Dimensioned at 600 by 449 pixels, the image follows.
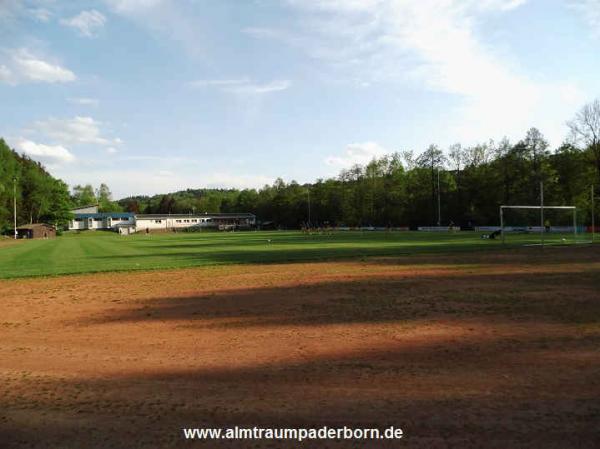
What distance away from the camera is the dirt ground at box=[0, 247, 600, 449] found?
5547 millimetres

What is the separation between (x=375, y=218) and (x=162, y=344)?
3948 inches

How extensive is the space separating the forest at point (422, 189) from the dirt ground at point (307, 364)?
6159 centimetres

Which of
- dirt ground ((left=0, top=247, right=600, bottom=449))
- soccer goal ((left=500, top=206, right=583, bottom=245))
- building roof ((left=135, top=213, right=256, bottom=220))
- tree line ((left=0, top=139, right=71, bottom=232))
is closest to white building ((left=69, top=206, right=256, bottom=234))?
building roof ((left=135, top=213, right=256, bottom=220))

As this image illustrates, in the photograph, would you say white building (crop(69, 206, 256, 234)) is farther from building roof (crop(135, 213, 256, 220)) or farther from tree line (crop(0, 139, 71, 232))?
tree line (crop(0, 139, 71, 232))

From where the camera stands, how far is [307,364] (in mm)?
8125

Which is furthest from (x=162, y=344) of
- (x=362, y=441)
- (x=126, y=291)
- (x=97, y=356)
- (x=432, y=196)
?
(x=432, y=196)

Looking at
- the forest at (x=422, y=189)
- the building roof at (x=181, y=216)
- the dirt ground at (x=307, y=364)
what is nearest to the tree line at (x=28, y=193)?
the forest at (x=422, y=189)

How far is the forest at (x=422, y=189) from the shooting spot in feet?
253

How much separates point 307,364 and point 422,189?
98.4m

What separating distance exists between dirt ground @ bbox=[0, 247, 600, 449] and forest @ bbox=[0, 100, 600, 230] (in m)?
61.6

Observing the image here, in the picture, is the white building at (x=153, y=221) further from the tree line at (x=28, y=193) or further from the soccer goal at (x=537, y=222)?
the soccer goal at (x=537, y=222)

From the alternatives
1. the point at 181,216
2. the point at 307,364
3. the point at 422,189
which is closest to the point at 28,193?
→ the point at 181,216

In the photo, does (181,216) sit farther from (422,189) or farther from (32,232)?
(422,189)

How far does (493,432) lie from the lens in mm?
5285
